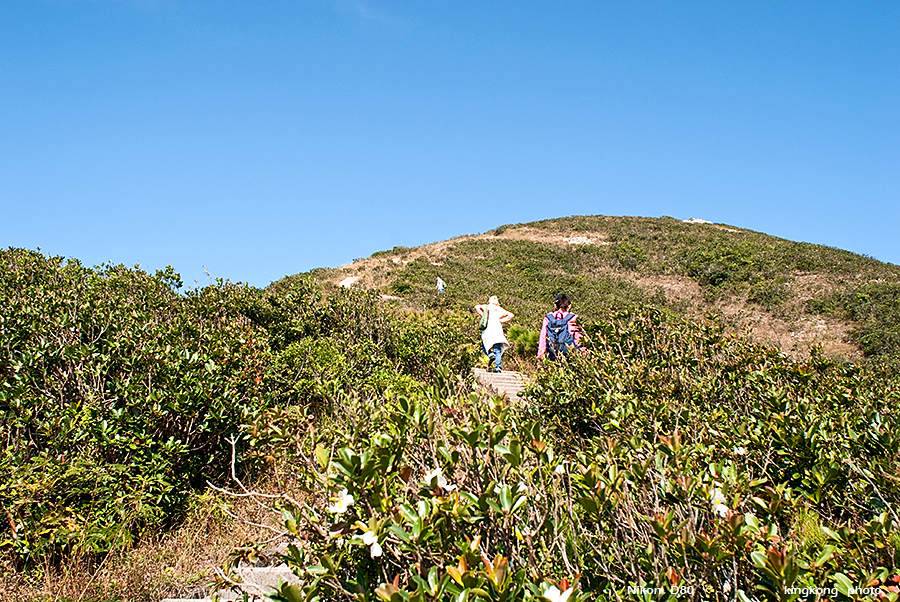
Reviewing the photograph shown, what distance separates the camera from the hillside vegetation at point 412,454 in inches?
76.7

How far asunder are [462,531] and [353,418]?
3.47 ft

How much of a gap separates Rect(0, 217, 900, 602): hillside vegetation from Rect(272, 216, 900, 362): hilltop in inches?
347

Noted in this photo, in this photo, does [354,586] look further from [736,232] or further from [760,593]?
[736,232]

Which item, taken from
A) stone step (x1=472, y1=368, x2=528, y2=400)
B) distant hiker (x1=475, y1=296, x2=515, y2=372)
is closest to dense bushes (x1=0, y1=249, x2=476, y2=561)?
stone step (x1=472, y1=368, x2=528, y2=400)

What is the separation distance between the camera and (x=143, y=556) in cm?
367

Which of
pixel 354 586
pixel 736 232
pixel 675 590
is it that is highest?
pixel 736 232

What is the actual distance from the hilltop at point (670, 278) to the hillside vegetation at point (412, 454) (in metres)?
8.82

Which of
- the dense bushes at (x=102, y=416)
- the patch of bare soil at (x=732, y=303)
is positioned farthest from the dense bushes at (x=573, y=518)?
the patch of bare soil at (x=732, y=303)

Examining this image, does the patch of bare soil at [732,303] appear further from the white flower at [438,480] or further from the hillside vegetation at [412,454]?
the white flower at [438,480]

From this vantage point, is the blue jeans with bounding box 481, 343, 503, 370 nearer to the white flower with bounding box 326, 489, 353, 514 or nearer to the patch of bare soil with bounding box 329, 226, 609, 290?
the white flower with bounding box 326, 489, 353, 514

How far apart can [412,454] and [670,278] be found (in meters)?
28.8

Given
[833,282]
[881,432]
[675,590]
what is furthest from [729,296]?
[675,590]

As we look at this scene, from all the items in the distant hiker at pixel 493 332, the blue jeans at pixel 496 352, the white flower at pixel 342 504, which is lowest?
the white flower at pixel 342 504

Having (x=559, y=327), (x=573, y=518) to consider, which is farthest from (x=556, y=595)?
(x=559, y=327)
